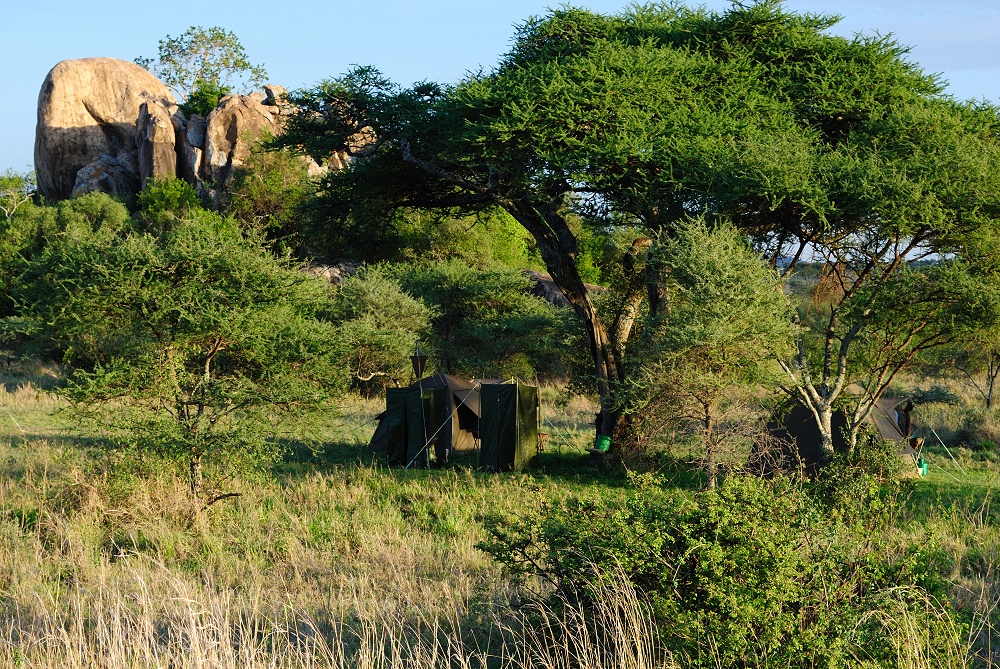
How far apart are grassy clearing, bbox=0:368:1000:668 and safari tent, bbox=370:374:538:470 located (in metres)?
0.93

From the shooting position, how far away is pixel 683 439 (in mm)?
13453

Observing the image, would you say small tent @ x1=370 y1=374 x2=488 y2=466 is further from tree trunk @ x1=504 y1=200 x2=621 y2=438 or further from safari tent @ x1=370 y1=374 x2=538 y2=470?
tree trunk @ x1=504 y1=200 x2=621 y2=438

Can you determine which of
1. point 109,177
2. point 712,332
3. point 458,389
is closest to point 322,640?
point 712,332

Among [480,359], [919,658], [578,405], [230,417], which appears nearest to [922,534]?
[919,658]

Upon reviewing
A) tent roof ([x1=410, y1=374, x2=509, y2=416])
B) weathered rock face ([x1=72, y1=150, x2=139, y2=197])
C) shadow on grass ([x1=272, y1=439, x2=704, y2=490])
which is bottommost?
shadow on grass ([x1=272, y1=439, x2=704, y2=490])

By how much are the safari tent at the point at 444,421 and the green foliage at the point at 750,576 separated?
1115cm

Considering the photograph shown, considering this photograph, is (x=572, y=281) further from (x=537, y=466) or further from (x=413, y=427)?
(x=413, y=427)

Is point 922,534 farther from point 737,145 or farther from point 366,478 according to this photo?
point 366,478

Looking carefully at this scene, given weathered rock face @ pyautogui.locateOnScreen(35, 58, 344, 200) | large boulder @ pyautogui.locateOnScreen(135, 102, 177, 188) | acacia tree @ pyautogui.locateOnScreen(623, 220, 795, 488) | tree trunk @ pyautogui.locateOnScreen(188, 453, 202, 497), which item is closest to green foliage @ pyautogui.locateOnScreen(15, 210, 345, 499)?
tree trunk @ pyautogui.locateOnScreen(188, 453, 202, 497)

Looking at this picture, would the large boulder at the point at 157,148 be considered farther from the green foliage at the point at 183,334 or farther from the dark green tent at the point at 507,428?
the green foliage at the point at 183,334

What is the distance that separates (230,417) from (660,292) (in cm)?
711

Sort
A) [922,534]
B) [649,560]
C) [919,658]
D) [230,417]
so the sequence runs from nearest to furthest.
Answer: [919,658], [649,560], [922,534], [230,417]

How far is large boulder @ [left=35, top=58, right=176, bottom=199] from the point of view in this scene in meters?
50.4

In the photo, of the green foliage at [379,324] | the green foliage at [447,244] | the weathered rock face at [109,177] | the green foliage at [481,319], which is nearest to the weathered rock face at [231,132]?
the weathered rock face at [109,177]
